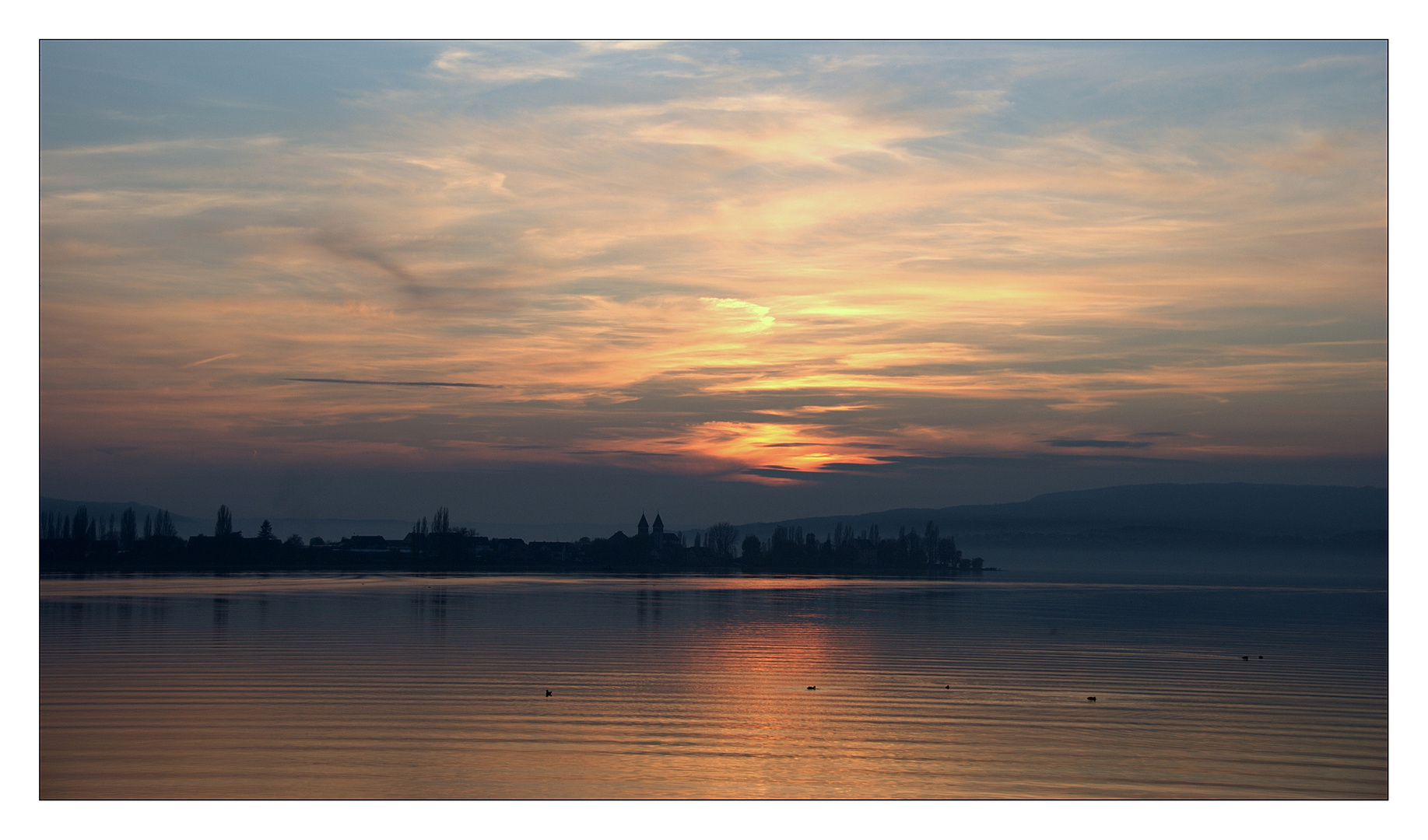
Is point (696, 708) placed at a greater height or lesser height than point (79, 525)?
lesser

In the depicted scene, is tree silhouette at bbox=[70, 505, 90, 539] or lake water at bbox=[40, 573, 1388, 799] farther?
tree silhouette at bbox=[70, 505, 90, 539]

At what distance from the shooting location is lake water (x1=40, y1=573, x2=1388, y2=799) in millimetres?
17672

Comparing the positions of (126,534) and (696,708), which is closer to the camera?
(696,708)

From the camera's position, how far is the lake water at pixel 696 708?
58.0 feet

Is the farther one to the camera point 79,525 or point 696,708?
point 79,525

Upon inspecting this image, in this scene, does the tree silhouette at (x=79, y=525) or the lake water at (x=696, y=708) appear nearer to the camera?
the lake water at (x=696, y=708)

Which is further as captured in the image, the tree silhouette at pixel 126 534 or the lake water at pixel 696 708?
the tree silhouette at pixel 126 534

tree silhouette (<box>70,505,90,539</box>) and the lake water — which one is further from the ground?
tree silhouette (<box>70,505,90,539</box>)

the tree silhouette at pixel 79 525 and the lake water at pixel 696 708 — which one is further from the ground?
the tree silhouette at pixel 79 525

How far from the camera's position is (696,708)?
995 inches

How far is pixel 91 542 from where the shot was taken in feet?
286

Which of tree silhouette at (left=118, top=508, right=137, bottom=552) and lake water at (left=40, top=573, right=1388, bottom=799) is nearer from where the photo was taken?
lake water at (left=40, top=573, right=1388, bottom=799)
